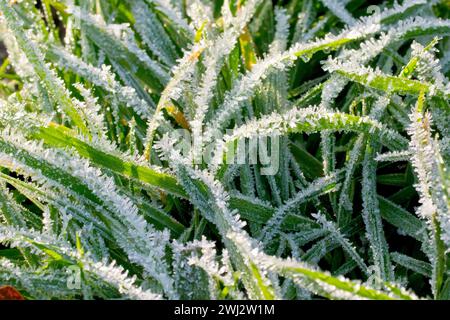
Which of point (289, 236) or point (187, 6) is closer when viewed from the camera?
point (289, 236)

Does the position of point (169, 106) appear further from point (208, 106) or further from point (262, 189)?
point (262, 189)

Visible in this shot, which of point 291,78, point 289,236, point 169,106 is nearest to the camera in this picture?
point 289,236

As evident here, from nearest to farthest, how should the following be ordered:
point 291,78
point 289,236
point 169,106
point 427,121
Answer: point 427,121 < point 289,236 < point 169,106 < point 291,78

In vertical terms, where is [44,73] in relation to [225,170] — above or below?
above

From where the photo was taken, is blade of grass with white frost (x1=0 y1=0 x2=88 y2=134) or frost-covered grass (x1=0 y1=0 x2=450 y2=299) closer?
frost-covered grass (x1=0 y1=0 x2=450 y2=299)

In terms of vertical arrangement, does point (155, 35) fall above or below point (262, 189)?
above

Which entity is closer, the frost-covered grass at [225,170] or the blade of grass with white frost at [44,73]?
the frost-covered grass at [225,170]

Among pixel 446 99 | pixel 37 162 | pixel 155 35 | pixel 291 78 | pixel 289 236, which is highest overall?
pixel 155 35

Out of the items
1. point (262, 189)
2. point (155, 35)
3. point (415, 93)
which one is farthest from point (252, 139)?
point (155, 35)
